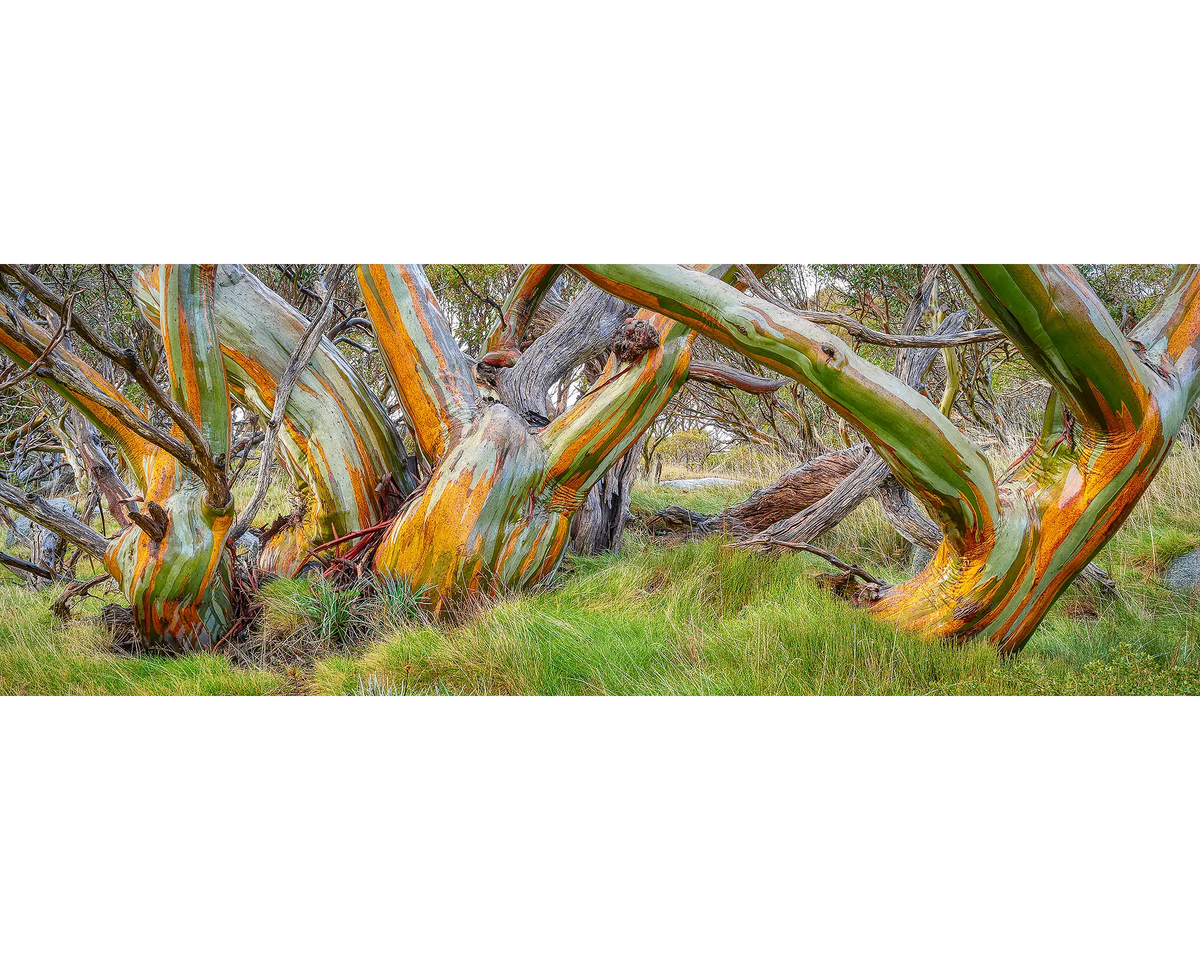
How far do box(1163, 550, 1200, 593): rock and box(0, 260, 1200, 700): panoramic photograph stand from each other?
0.07 ft

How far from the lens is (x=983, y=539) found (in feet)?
9.98

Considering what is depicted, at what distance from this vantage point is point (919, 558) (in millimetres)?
5738

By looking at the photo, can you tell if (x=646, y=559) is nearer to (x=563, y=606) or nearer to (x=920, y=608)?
(x=563, y=606)

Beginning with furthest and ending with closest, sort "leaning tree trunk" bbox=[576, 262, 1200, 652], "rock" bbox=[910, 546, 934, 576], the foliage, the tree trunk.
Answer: the foliage → "rock" bbox=[910, 546, 934, 576] → the tree trunk → "leaning tree trunk" bbox=[576, 262, 1200, 652]

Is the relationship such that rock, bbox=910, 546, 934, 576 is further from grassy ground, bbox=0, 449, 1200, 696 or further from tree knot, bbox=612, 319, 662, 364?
tree knot, bbox=612, 319, 662, 364

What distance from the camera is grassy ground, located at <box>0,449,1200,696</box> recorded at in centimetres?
271

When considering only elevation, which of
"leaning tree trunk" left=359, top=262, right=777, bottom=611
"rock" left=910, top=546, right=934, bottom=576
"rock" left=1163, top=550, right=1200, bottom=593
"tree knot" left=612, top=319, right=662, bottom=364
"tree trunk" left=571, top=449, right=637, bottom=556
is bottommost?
"rock" left=910, top=546, right=934, bottom=576

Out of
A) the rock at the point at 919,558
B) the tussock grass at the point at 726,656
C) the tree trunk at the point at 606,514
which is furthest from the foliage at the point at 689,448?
the tussock grass at the point at 726,656

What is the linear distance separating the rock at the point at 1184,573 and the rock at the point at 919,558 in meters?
1.47

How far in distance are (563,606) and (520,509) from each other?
25.5 inches

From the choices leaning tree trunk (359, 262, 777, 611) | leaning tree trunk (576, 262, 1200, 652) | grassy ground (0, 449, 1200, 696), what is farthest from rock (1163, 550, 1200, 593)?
leaning tree trunk (359, 262, 777, 611)

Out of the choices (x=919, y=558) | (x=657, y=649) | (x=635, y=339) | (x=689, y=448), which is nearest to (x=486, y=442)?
(x=635, y=339)

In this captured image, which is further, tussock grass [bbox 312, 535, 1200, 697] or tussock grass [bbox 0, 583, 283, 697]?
tussock grass [bbox 0, 583, 283, 697]

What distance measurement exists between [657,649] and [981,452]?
5.31ft
